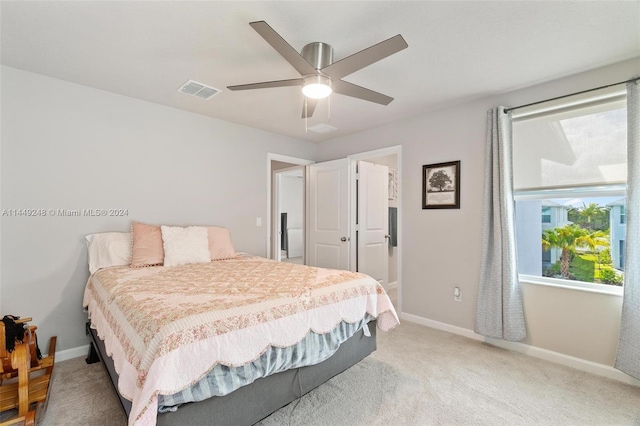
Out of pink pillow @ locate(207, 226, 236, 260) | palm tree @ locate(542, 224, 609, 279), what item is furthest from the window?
pink pillow @ locate(207, 226, 236, 260)

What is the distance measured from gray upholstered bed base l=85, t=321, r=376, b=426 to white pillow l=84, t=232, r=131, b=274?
677mm

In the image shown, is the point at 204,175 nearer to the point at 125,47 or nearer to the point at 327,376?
the point at 125,47

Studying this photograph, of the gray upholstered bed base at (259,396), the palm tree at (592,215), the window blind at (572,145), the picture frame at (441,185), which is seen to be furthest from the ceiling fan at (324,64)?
the palm tree at (592,215)

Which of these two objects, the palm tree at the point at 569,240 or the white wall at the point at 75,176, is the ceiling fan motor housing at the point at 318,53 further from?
the palm tree at the point at 569,240

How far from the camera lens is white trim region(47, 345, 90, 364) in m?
2.60

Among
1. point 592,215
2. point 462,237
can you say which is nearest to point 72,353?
point 462,237

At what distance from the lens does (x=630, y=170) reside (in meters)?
2.18

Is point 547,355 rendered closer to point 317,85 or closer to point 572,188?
point 572,188

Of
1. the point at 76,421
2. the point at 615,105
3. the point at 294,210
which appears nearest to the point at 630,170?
the point at 615,105

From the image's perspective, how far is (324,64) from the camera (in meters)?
2.04

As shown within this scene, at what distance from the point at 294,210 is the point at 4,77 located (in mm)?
6144

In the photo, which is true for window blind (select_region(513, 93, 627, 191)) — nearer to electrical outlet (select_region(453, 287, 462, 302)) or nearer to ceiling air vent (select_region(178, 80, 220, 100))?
electrical outlet (select_region(453, 287, 462, 302))

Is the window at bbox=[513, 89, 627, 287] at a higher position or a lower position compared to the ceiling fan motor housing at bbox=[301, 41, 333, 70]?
lower

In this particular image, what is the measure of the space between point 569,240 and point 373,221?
2.29 metres
